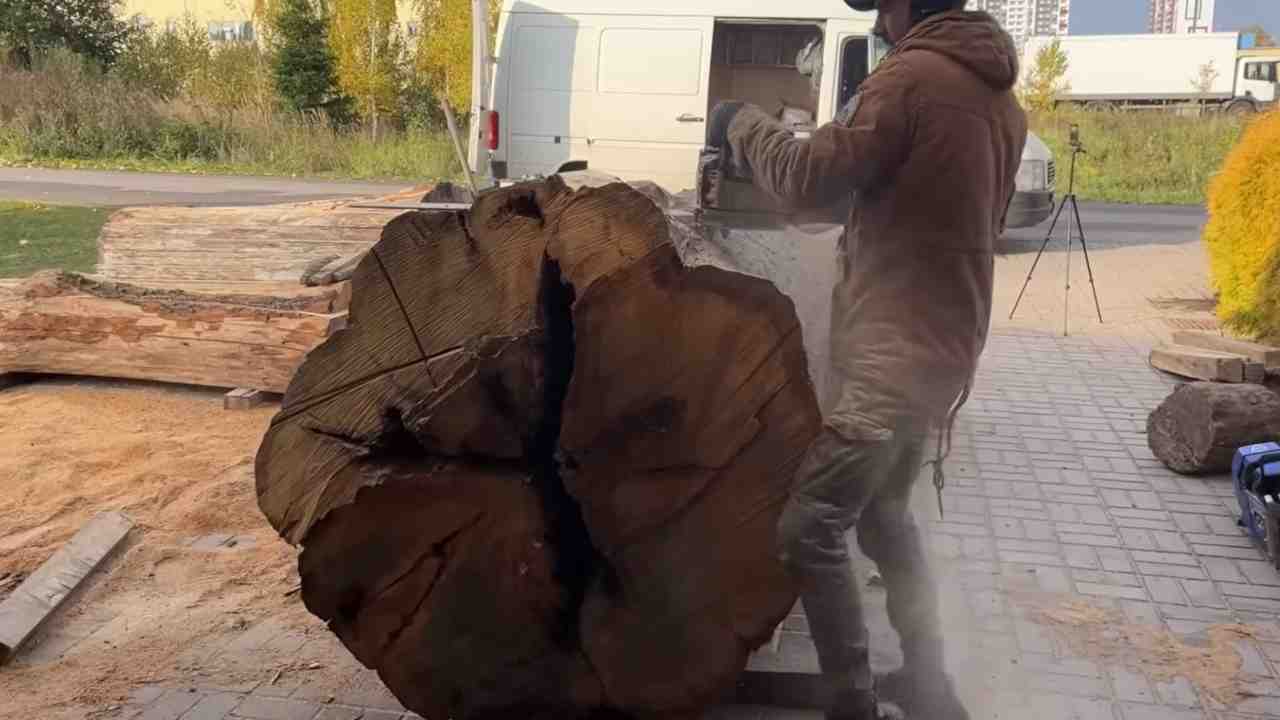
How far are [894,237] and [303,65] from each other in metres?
22.9

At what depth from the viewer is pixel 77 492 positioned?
4629 mm

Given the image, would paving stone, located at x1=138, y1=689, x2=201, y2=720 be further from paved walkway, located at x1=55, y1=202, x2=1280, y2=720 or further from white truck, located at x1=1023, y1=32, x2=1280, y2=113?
white truck, located at x1=1023, y1=32, x2=1280, y2=113

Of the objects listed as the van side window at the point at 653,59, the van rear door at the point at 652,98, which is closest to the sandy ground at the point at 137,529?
the van rear door at the point at 652,98

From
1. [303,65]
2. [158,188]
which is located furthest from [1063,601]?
[303,65]

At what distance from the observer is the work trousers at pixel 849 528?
2.47 metres

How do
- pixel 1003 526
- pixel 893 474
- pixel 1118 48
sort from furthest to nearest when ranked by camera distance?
pixel 1118 48
pixel 1003 526
pixel 893 474

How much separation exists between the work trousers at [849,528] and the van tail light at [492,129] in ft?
21.2

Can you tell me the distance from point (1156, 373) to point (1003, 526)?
304 centimetres

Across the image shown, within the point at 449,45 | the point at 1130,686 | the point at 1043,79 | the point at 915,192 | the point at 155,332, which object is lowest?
the point at 1130,686

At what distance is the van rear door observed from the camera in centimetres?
880

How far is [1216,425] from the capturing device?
16.1 ft

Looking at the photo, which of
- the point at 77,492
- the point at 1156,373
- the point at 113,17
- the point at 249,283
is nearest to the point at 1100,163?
the point at 1156,373

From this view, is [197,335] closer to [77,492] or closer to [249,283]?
[249,283]

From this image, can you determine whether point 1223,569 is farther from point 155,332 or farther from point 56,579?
point 155,332
